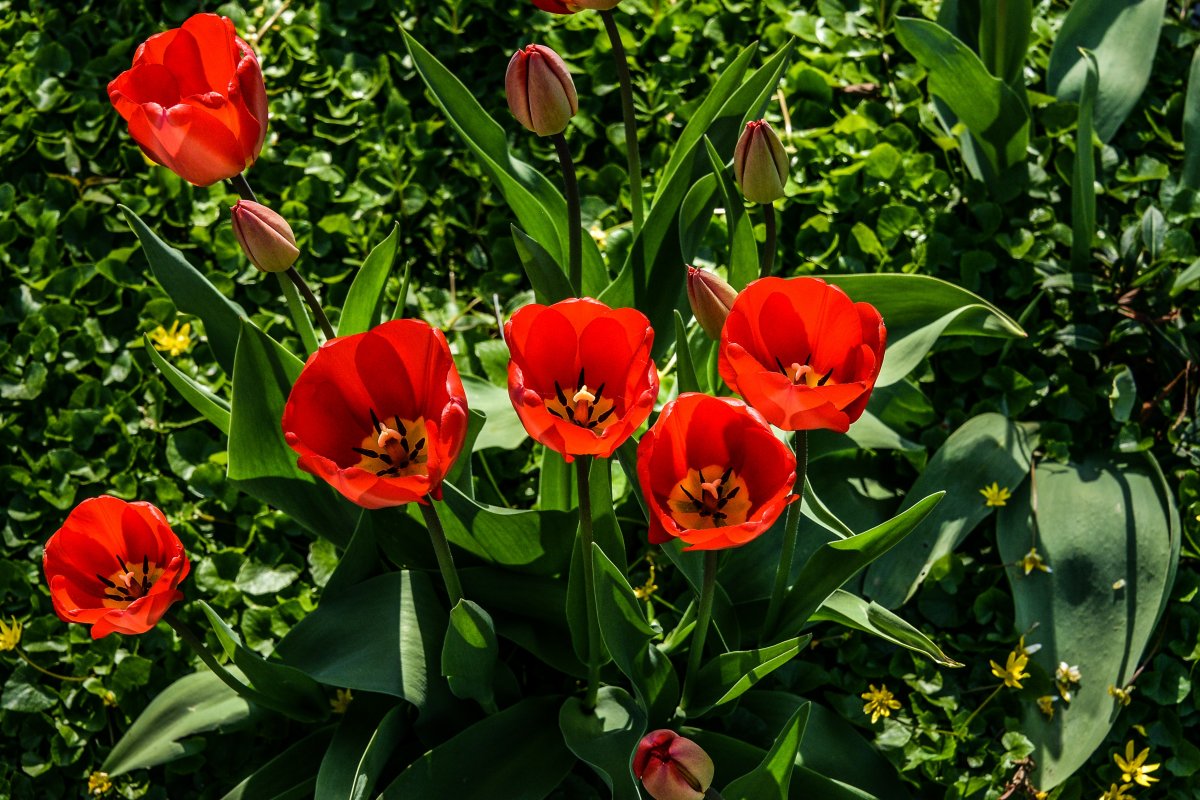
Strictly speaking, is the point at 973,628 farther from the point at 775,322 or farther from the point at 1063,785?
the point at 775,322

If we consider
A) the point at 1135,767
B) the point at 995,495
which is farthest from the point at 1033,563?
the point at 1135,767

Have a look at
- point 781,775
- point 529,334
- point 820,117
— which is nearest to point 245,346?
point 529,334

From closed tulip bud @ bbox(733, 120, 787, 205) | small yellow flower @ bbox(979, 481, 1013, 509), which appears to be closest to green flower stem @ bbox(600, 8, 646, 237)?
closed tulip bud @ bbox(733, 120, 787, 205)

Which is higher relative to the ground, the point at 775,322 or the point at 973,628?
the point at 775,322

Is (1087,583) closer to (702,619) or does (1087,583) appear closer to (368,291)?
(702,619)

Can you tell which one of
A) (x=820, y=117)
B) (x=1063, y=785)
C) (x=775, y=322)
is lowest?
(x=1063, y=785)

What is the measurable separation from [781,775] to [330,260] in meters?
1.51

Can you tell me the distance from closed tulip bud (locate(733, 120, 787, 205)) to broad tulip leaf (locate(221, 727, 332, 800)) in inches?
40.0

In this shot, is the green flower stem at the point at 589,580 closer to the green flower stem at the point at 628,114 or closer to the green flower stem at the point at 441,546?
the green flower stem at the point at 441,546

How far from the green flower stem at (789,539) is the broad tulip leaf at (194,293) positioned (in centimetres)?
81

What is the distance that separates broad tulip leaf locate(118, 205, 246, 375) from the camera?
1.72 meters

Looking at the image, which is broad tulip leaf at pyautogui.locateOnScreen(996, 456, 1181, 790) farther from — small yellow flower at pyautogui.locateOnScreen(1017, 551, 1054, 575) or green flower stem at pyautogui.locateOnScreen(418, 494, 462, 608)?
green flower stem at pyautogui.locateOnScreen(418, 494, 462, 608)

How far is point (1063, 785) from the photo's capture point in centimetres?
190

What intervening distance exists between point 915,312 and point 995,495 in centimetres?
38
